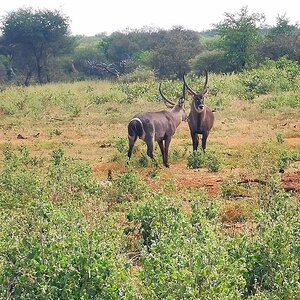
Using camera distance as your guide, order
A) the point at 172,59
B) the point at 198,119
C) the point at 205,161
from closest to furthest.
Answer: the point at 205,161
the point at 198,119
the point at 172,59

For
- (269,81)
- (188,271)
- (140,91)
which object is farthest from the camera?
(140,91)

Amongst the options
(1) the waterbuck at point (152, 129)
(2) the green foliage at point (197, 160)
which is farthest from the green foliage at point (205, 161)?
(1) the waterbuck at point (152, 129)

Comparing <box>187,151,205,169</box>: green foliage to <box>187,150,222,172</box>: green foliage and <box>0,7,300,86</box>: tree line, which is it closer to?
<box>187,150,222,172</box>: green foliage

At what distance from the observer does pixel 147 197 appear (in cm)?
613

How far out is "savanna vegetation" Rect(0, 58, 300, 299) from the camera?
3348 millimetres

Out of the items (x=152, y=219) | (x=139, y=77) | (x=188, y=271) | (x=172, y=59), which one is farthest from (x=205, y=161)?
(x=172, y=59)

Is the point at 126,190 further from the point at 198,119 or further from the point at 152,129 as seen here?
the point at 198,119

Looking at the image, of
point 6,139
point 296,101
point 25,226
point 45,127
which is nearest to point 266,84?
point 296,101

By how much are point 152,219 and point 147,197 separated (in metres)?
1.28

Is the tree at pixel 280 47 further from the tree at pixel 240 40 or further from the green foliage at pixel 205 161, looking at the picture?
the green foliage at pixel 205 161

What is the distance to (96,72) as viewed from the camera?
3641cm

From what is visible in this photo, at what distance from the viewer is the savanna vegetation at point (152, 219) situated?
3348mm

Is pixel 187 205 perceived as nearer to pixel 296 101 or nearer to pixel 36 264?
pixel 36 264

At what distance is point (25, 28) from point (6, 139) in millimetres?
19991
